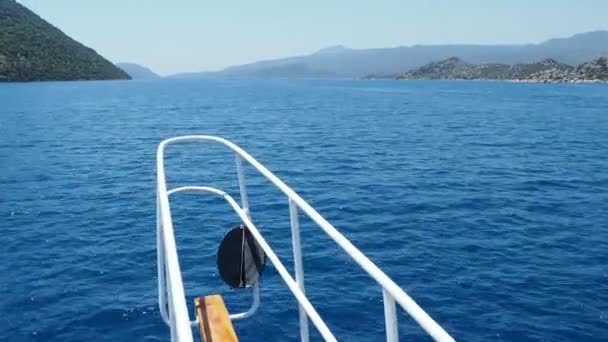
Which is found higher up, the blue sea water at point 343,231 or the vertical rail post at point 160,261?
the vertical rail post at point 160,261

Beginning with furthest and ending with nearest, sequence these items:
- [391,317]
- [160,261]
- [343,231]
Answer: [343,231] < [160,261] < [391,317]

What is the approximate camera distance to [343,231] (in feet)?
66.6

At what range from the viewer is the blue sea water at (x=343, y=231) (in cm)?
1334

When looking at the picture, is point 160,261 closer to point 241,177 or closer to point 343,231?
point 241,177

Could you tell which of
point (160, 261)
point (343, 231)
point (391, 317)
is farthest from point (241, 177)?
point (343, 231)

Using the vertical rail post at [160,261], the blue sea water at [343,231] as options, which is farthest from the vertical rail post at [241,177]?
the blue sea water at [343,231]

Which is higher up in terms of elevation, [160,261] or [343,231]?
[160,261]

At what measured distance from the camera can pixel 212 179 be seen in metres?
30.4

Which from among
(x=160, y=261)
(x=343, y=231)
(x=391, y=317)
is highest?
(x=391, y=317)

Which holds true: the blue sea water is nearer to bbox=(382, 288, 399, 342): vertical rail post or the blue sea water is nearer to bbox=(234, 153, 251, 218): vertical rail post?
bbox=(234, 153, 251, 218): vertical rail post

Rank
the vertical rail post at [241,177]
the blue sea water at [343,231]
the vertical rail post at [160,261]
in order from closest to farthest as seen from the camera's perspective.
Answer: the vertical rail post at [160,261] < the vertical rail post at [241,177] < the blue sea water at [343,231]

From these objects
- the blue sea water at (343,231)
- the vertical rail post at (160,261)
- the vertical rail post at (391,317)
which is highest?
the vertical rail post at (391,317)

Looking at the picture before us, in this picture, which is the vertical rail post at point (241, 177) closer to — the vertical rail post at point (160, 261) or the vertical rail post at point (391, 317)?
the vertical rail post at point (160, 261)

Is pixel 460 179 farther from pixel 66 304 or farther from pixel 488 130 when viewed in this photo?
pixel 488 130
